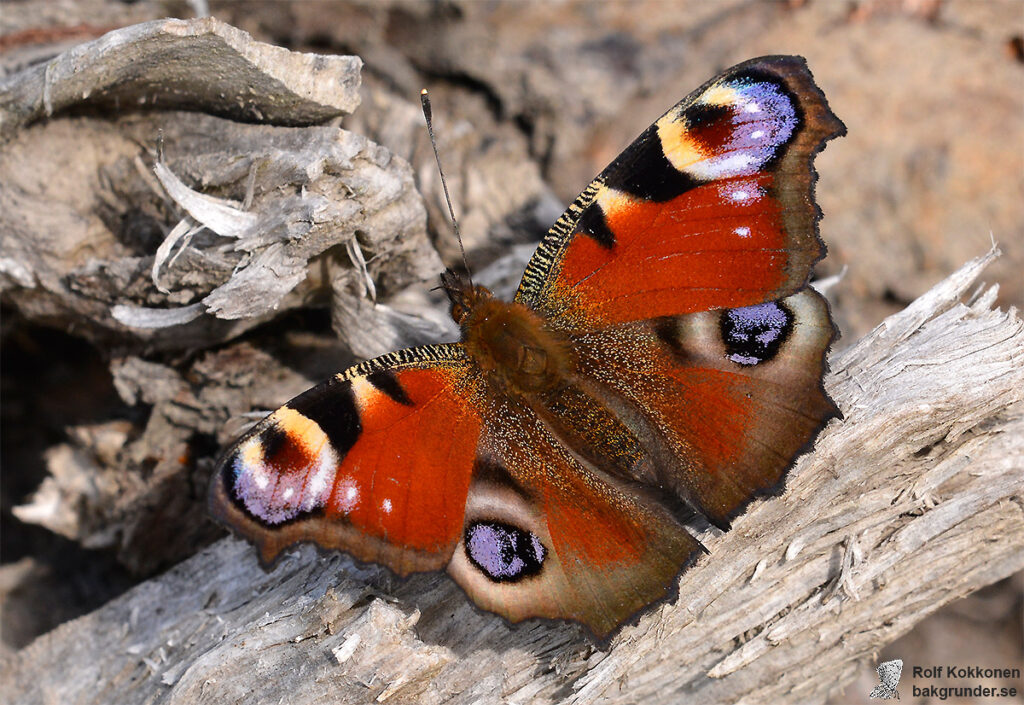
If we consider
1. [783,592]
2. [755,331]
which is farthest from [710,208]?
[783,592]

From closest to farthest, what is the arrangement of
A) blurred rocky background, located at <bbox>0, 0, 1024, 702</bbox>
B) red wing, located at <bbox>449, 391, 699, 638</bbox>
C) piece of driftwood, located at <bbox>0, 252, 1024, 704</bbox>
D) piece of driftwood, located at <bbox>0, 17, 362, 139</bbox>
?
red wing, located at <bbox>449, 391, 699, 638</bbox> → piece of driftwood, located at <bbox>0, 252, 1024, 704</bbox> → piece of driftwood, located at <bbox>0, 17, 362, 139</bbox> → blurred rocky background, located at <bbox>0, 0, 1024, 702</bbox>

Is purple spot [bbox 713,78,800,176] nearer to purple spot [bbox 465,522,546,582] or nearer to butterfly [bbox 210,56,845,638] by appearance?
butterfly [bbox 210,56,845,638]

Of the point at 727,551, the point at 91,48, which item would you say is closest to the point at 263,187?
the point at 91,48

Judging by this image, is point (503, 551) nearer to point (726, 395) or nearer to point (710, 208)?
point (726, 395)

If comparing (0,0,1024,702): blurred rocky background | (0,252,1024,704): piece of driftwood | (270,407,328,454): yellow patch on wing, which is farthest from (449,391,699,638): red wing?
(0,0,1024,702): blurred rocky background

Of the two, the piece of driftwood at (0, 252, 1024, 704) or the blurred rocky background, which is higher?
the blurred rocky background

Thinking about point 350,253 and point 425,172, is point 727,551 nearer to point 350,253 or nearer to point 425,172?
point 350,253
